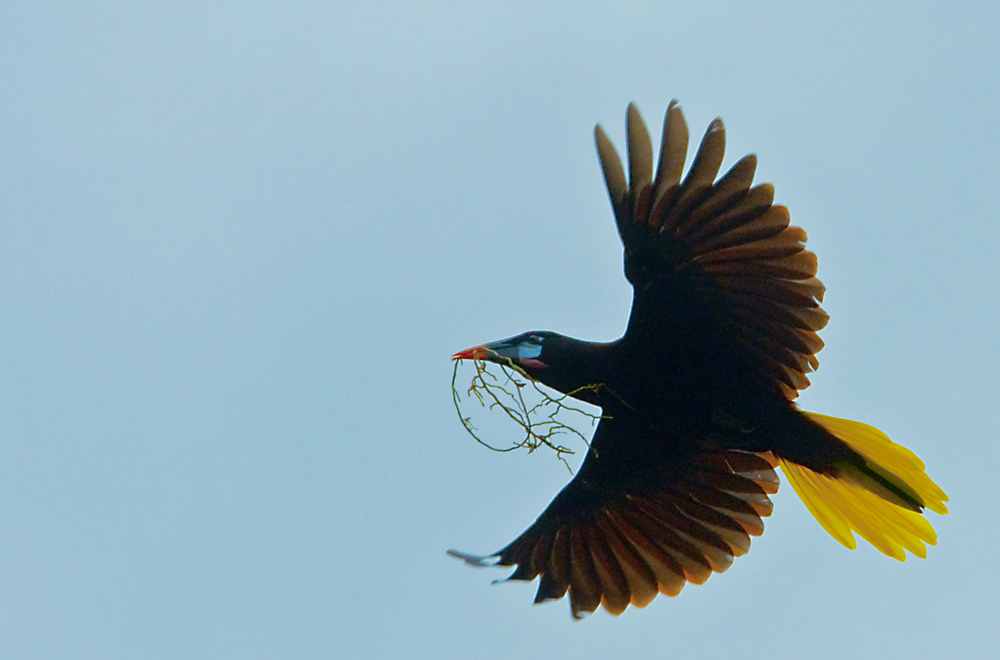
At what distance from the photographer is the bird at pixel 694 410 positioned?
3387mm

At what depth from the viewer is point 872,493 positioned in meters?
3.86

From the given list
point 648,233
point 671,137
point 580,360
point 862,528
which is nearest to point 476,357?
point 580,360

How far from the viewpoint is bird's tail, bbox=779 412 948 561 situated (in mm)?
3701

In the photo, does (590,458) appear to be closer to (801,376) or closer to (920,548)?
(801,376)

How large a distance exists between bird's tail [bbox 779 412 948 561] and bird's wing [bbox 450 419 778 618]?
205 millimetres

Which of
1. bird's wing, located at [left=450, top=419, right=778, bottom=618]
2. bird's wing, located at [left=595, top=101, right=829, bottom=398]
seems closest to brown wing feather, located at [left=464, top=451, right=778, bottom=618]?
bird's wing, located at [left=450, top=419, right=778, bottom=618]

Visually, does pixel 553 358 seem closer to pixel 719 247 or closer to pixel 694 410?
pixel 694 410

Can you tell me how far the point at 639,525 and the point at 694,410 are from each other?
2.51 ft

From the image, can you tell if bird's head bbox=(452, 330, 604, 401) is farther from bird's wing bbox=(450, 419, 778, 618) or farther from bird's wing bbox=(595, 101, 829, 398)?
bird's wing bbox=(450, 419, 778, 618)

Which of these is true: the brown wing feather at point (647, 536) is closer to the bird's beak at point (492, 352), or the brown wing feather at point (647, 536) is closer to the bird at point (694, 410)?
the bird at point (694, 410)

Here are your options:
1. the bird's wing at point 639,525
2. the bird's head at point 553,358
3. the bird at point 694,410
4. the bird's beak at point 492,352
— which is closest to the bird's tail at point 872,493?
the bird at point 694,410

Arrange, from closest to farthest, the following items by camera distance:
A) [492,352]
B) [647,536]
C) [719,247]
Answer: [719,247] < [492,352] < [647,536]

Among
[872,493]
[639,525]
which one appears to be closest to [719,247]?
[872,493]

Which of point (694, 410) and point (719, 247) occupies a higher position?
point (719, 247)
